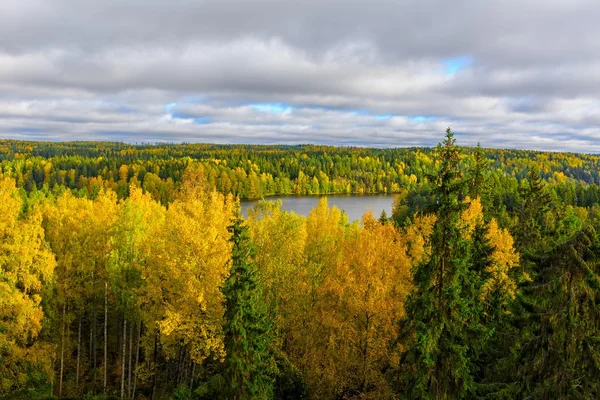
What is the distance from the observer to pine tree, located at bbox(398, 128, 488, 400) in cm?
1126

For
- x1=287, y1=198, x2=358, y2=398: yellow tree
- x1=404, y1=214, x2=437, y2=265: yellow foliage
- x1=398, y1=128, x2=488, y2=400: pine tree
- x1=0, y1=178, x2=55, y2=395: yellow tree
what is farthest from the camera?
x1=404, y1=214, x2=437, y2=265: yellow foliage

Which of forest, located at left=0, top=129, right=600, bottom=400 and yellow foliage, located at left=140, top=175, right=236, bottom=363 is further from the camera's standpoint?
yellow foliage, located at left=140, top=175, right=236, bottom=363

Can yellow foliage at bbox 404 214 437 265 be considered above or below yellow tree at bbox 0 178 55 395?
above

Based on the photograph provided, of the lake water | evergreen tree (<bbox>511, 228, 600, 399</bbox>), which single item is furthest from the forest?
the lake water

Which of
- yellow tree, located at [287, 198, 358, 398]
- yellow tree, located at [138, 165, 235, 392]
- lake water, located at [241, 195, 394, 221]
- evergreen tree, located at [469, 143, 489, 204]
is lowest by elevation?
lake water, located at [241, 195, 394, 221]

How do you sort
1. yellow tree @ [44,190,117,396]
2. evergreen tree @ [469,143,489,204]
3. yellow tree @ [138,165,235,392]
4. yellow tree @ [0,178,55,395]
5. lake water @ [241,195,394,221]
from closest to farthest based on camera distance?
yellow tree @ [138,165,235,392] < yellow tree @ [0,178,55,395] < yellow tree @ [44,190,117,396] < evergreen tree @ [469,143,489,204] < lake water @ [241,195,394,221]

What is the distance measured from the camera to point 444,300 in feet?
38.8

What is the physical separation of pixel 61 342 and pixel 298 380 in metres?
14.9

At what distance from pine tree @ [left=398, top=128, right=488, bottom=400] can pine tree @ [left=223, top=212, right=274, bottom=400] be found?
6281 mm

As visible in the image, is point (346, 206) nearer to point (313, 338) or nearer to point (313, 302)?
point (313, 302)

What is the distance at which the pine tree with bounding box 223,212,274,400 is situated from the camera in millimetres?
15070

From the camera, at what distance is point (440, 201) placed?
11477 millimetres

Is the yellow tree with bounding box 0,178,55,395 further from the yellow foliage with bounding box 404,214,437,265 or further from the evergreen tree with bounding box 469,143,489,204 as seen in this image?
the evergreen tree with bounding box 469,143,489,204

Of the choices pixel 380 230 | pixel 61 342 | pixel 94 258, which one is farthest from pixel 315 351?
pixel 61 342
